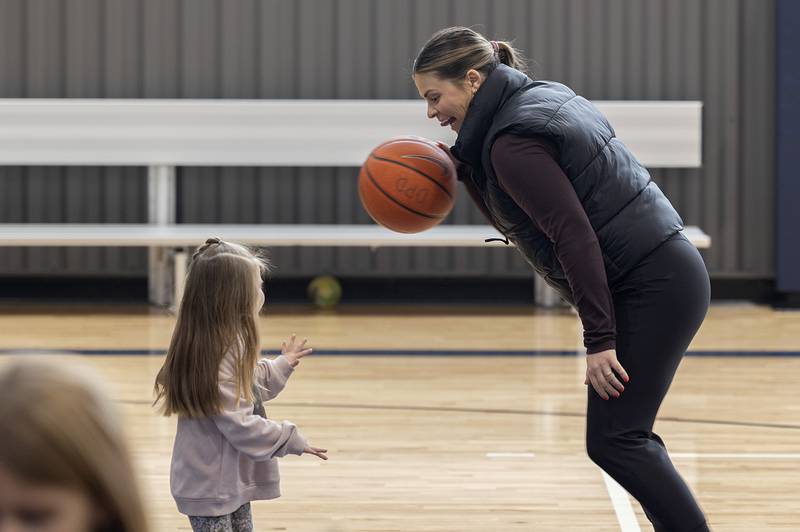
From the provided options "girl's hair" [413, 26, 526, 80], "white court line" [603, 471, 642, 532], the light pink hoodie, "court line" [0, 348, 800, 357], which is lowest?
"court line" [0, 348, 800, 357]

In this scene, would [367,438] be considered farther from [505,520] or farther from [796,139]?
[796,139]

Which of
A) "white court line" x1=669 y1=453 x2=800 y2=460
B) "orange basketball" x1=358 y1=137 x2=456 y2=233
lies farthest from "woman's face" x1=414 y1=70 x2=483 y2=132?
"white court line" x1=669 y1=453 x2=800 y2=460

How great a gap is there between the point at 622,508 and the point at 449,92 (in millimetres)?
1492

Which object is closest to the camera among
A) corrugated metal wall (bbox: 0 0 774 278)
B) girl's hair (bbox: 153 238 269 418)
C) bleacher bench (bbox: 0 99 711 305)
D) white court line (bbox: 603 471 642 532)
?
girl's hair (bbox: 153 238 269 418)

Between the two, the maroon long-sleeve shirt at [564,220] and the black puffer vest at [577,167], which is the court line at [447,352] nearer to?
the black puffer vest at [577,167]

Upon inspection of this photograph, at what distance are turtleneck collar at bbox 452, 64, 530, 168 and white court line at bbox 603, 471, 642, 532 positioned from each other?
1.28 m

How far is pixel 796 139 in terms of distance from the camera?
7887 millimetres

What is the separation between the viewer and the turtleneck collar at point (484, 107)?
2.33 metres

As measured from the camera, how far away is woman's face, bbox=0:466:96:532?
2.44 ft

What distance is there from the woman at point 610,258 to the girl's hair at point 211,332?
53cm

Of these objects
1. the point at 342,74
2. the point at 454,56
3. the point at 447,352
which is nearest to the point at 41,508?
the point at 454,56

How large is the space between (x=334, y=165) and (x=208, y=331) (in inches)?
224

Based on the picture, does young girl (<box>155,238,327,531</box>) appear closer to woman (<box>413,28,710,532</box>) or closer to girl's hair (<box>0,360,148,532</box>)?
woman (<box>413,28,710,532</box>)

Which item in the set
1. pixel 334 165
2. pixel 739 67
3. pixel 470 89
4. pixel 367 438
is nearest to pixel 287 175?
pixel 334 165
